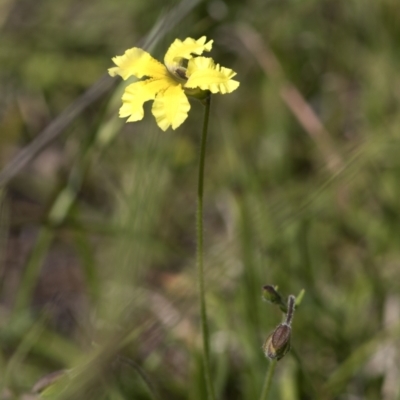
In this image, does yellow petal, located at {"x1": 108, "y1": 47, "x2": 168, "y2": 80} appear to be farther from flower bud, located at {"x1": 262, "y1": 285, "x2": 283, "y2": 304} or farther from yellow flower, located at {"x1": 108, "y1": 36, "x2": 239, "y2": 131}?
flower bud, located at {"x1": 262, "y1": 285, "x2": 283, "y2": 304}

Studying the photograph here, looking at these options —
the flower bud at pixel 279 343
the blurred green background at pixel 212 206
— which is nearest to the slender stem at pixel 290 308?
the flower bud at pixel 279 343

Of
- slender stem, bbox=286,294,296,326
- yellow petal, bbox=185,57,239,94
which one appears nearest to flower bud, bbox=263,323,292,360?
slender stem, bbox=286,294,296,326

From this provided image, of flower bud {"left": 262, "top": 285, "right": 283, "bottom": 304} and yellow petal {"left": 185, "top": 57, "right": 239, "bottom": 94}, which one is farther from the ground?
yellow petal {"left": 185, "top": 57, "right": 239, "bottom": 94}

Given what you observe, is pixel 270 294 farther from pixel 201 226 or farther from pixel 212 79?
pixel 212 79

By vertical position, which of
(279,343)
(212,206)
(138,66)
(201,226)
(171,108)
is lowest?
(279,343)

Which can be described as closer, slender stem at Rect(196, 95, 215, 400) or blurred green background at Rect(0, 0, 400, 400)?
slender stem at Rect(196, 95, 215, 400)

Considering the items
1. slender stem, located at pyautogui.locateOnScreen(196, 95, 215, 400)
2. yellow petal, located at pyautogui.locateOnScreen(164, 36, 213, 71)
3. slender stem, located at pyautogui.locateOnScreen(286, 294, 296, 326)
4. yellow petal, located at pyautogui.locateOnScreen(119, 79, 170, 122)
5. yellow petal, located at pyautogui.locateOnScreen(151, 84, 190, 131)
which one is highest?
yellow petal, located at pyautogui.locateOnScreen(164, 36, 213, 71)

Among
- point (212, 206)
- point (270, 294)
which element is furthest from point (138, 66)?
point (212, 206)
